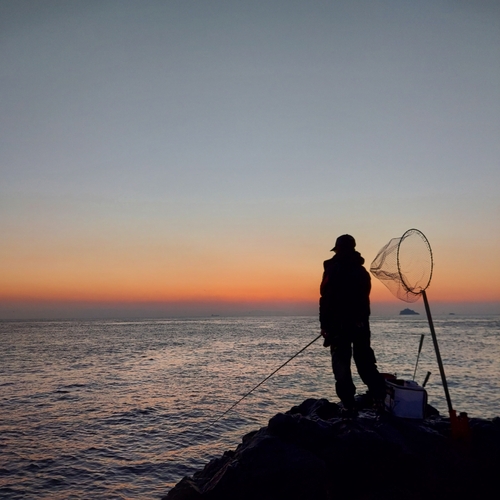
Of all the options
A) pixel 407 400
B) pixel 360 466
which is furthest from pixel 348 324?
pixel 360 466

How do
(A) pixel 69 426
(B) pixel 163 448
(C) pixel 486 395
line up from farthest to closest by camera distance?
1. (C) pixel 486 395
2. (A) pixel 69 426
3. (B) pixel 163 448

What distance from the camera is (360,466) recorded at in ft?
20.5

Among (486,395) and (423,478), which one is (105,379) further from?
(423,478)

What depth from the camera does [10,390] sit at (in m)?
20.7

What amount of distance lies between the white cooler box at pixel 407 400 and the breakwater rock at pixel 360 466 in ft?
1.79

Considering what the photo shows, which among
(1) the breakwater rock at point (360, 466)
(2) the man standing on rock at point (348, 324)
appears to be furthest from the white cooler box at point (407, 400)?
(1) the breakwater rock at point (360, 466)

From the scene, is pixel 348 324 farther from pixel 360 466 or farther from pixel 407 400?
pixel 360 466

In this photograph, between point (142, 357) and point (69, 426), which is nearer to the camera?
point (69, 426)

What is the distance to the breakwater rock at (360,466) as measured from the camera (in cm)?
597

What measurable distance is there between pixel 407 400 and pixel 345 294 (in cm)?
224

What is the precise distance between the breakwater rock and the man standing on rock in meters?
0.87

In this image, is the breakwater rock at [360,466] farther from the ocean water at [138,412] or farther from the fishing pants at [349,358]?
the ocean water at [138,412]

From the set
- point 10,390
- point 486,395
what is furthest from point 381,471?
point 10,390

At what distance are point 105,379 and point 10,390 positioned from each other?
202 inches
